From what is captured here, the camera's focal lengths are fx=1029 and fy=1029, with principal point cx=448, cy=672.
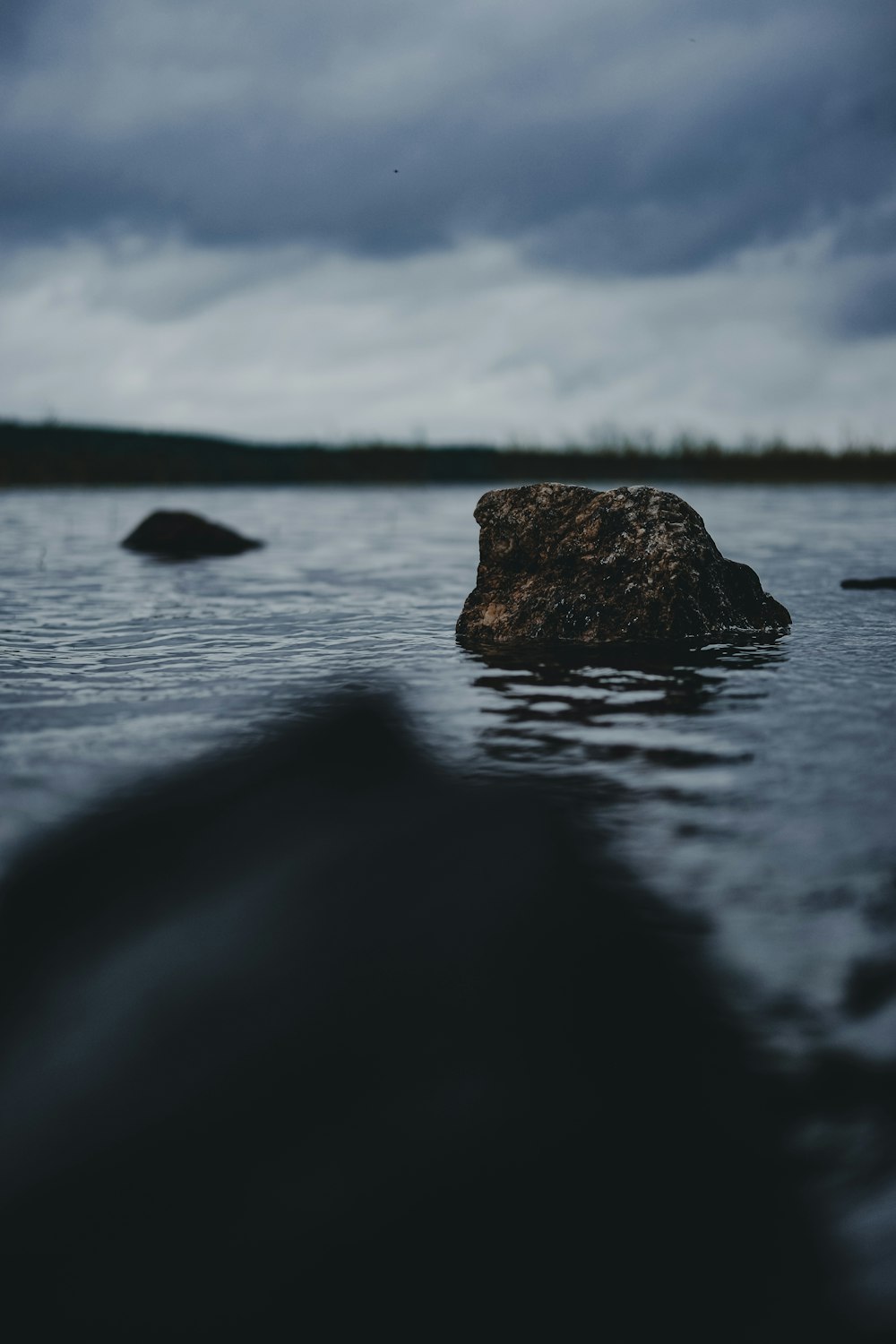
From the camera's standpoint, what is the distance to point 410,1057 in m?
2.65

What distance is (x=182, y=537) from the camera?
15.6 meters

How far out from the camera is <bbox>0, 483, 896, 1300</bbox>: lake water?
10.2 feet

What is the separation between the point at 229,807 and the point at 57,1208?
6.60 feet

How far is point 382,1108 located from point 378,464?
5525 centimetres

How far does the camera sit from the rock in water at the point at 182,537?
1559 centimetres

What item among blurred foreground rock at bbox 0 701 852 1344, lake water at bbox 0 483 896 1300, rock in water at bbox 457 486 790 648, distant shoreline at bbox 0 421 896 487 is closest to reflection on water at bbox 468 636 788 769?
lake water at bbox 0 483 896 1300

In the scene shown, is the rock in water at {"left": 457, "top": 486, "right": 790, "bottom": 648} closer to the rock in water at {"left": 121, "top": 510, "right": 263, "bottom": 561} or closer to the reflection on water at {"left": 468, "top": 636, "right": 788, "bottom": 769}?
the reflection on water at {"left": 468, "top": 636, "right": 788, "bottom": 769}

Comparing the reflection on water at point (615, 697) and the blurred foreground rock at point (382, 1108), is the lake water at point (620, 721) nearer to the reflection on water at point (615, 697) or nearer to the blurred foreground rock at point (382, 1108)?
the reflection on water at point (615, 697)

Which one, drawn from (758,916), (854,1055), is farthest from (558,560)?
(854,1055)

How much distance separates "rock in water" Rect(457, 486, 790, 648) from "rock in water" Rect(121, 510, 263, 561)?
27.9ft

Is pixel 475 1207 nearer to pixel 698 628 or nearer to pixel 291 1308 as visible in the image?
pixel 291 1308

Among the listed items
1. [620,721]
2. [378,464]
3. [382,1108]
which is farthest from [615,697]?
[378,464]

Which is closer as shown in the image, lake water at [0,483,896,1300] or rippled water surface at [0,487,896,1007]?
lake water at [0,483,896,1300]

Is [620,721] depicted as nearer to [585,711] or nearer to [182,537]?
[585,711]
